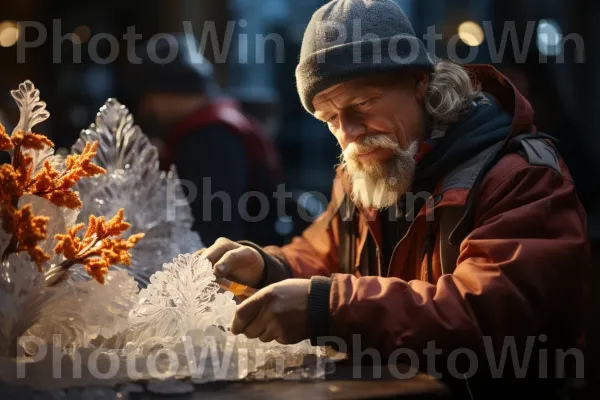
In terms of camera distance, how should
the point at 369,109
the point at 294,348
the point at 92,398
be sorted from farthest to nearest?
the point at 369,109 → the point at 294,348 → the point at 92,398

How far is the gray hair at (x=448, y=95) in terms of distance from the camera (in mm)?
1677

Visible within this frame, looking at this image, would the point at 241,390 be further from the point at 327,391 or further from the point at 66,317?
the point at 66,317

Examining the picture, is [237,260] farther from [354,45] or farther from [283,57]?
[283,57]

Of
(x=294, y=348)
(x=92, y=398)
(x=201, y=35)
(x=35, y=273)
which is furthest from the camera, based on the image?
(x=201, y=35)

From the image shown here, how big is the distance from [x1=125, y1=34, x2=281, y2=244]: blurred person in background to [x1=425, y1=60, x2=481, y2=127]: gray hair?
41.0 inches

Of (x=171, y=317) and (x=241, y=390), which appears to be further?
(x=171, y=317)

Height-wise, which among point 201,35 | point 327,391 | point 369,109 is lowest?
point 327,391

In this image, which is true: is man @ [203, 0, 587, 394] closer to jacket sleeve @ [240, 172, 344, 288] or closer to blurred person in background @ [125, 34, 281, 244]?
jacket sleeve @ [240, 172, 344, 288]

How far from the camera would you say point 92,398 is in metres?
1.19

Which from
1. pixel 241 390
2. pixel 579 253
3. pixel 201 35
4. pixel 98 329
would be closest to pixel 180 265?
pixel 98 329

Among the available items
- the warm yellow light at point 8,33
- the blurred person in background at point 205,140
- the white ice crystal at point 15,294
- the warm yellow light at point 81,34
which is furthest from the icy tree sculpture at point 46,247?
the warm yellow light at point 81,34

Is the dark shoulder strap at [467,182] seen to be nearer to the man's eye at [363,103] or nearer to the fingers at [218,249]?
the man's eye at [363,103]

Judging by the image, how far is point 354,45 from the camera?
1.56m

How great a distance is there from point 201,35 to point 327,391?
3342 mm
